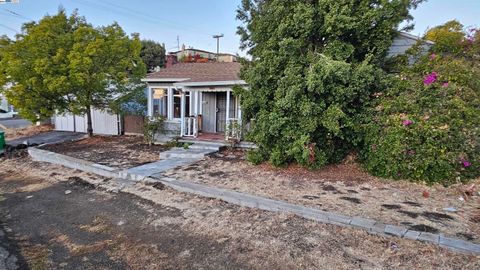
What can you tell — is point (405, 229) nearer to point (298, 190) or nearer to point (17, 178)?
point (298, 190)

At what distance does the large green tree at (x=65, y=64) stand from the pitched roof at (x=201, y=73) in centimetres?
187

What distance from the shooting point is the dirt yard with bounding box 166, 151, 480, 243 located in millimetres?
4551

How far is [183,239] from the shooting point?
14.1 feet

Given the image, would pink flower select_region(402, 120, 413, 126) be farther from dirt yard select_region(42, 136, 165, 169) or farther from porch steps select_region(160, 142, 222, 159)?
dirt yard select_region(42, 136, 165, 169)

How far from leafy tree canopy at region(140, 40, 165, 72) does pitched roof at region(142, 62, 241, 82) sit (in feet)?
61.5

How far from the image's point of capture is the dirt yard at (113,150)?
932 cm

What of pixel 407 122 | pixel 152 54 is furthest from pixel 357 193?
pixel 152 54

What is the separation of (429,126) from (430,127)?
32 mm

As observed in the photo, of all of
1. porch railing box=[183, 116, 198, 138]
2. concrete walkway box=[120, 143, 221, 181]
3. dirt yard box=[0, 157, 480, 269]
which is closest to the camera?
dirt yard box=[0, 157, 480, 269]

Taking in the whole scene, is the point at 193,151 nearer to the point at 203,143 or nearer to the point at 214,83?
the point at 203,143

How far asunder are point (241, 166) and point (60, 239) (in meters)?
4.95

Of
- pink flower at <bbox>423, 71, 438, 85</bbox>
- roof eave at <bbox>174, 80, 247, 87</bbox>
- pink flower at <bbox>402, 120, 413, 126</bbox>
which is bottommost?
pink flower at <bbox>402, 120, 413, 126</bbox>

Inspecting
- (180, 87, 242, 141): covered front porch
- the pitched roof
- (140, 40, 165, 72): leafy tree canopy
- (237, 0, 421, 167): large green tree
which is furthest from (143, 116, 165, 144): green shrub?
(140, 40, 165, 72): leafy tree canopy

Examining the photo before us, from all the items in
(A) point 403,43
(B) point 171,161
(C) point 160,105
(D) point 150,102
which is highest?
(A) point 403,43
